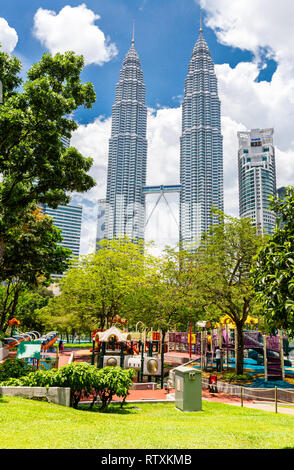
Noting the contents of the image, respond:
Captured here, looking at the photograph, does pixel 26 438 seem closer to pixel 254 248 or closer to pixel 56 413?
pixel 56 413

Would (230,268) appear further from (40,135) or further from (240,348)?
(40,135)

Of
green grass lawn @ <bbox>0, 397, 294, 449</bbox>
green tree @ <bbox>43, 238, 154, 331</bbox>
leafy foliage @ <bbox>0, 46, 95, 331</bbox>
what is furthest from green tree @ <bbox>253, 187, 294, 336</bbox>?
green tree @ <bbox>43, 238, 154, 331</bbox>

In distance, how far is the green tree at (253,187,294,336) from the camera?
6664mm

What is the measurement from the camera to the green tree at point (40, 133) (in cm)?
1407

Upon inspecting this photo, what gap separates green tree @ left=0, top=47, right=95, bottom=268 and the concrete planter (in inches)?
314

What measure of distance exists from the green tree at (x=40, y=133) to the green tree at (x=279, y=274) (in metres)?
10.5

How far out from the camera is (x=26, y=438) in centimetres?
670

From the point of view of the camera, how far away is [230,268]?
22.5 m

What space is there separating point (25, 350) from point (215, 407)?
9815 mm

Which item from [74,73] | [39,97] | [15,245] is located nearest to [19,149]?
[39,97]

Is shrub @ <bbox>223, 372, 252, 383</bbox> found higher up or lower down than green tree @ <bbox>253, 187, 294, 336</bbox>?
lower down

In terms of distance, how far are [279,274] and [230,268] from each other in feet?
52.1

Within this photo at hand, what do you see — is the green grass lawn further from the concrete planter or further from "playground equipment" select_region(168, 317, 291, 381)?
"playground equipment" select_region(168, 317, 291, 381)

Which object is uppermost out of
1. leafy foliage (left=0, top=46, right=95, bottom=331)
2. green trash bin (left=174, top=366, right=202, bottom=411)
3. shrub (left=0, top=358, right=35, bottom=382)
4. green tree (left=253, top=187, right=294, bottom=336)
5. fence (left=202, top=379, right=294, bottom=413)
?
leafy foliage (left=0, top=46, right=95, bottom=331)
